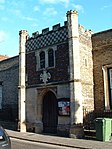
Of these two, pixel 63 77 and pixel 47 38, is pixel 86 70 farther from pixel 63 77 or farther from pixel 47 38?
pixel 47 38

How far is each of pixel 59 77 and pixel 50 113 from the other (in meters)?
3.01

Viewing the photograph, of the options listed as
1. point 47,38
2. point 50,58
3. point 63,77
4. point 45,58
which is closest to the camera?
point 63,77

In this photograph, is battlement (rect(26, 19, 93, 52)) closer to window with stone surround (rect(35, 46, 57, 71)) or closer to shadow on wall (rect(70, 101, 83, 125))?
window with stone surround (rect(35, 46, 57, 71))

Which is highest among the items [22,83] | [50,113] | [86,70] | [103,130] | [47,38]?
[47,38]

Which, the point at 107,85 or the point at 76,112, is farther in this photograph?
the point at 107,85

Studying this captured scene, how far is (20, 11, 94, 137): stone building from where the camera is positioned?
15844 millimetres

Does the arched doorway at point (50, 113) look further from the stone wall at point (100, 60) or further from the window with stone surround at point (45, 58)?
the stone wall at point (100, 60)

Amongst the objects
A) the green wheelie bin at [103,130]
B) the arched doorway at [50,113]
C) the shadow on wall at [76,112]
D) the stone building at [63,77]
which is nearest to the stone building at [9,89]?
the stone building at [63,77]

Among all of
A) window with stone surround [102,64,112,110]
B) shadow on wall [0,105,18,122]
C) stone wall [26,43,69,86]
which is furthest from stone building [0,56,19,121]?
window with stone surround [102,64,112,110]

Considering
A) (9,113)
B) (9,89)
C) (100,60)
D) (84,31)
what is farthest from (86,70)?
(9,113)

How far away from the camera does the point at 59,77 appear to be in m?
16.9

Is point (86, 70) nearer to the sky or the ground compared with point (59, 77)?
nearer to the sky

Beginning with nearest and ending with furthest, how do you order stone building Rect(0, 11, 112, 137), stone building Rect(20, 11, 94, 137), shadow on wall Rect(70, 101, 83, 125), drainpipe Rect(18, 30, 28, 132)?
shadow on wall Rect(70, 101, 83, 125) < stone building Rect(20, 11, 94, 137) < stone building Rect(0, 11, 112, 137) < drainpipe Rect(18, 30, 28, 132)

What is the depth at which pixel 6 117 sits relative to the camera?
75.8 ft
